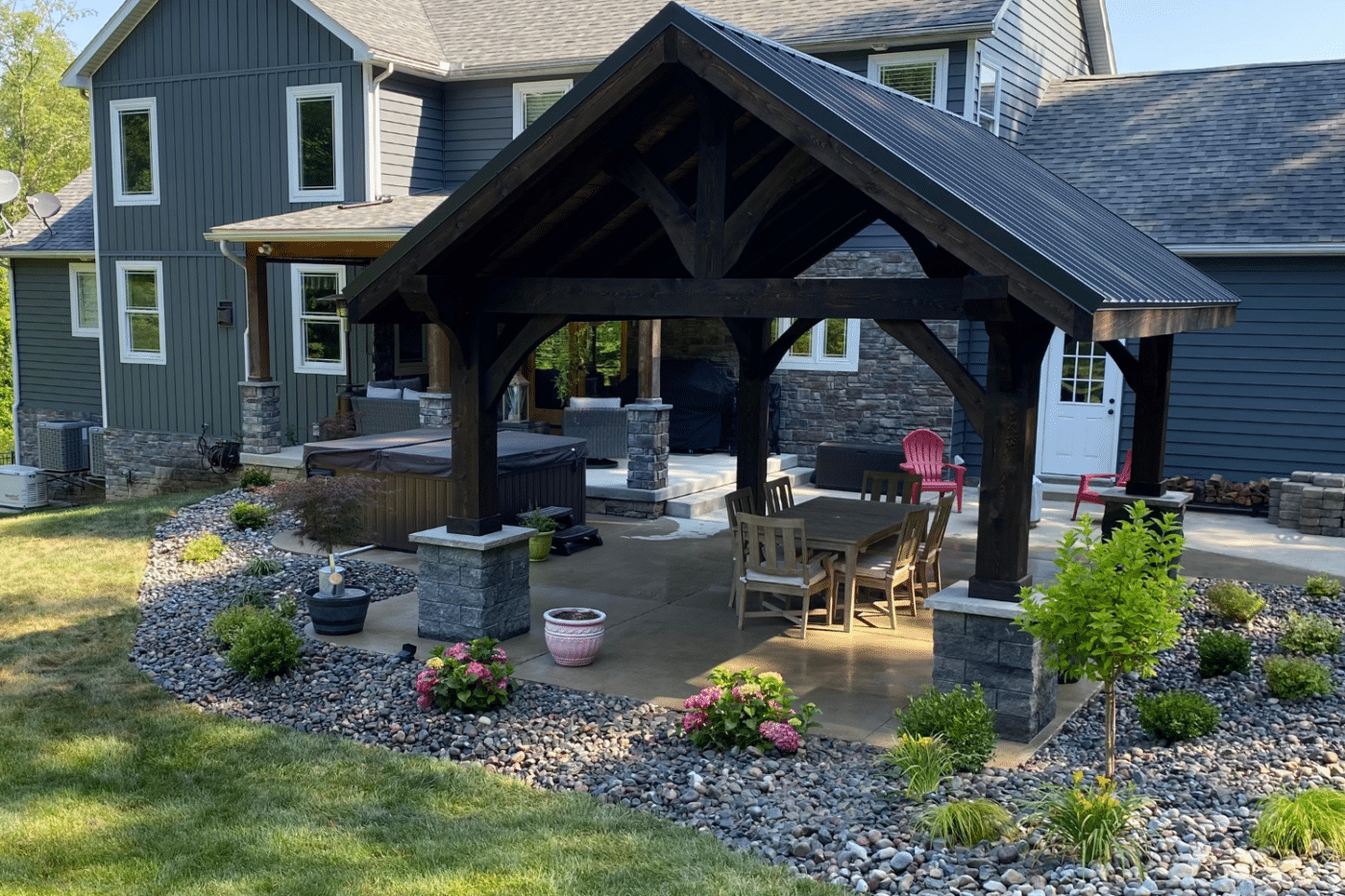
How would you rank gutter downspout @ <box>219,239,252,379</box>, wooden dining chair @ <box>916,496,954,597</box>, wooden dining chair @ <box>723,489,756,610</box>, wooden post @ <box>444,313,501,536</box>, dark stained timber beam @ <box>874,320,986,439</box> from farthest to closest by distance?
gutter downspout @ <box>219,239,252,379</box>, wooden dining chair @ <box>916,496,954,597</box>, wooden dining chair @ <box>723,489,756,610</box>, wooden post @ <box>444,313,501,536</box>, dark stained timber beam @ <box>874,320,986,439</box>

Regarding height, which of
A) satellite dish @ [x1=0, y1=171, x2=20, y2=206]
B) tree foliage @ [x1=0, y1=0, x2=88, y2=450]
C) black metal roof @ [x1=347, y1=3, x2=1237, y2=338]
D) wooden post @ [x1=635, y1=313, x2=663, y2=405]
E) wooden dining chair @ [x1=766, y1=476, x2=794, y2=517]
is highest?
tree foliage @ [x1=0, y1=0, x2=88, y2=450]

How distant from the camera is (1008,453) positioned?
6605 mm

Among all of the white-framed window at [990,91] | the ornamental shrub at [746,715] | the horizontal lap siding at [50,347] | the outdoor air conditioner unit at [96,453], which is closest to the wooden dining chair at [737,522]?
the ornamental shrub at [746,715]

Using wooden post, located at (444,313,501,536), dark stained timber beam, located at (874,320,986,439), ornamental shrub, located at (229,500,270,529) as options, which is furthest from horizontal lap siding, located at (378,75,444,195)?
dark stained timber beam, located at (874,320,986,439)

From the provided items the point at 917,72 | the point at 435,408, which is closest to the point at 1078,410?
the point at 917,72

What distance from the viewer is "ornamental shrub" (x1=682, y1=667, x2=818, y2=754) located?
651 cm

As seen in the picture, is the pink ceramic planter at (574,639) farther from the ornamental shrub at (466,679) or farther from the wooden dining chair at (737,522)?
the wooden dining chair at (737,522)

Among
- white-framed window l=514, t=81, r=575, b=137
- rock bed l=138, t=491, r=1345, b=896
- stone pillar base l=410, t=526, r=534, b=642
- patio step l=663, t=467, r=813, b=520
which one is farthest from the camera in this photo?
white-framed window l=514, t=81, r=575, b=137

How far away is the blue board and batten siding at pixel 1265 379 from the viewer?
14148 mm

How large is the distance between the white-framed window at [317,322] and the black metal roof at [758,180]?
9.53 meters

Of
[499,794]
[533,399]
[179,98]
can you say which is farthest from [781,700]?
[179,98]

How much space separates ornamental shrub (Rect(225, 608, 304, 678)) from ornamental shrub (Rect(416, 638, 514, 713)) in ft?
3.60

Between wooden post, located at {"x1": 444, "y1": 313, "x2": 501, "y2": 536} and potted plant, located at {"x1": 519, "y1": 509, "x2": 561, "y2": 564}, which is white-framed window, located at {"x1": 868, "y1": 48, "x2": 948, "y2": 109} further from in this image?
wooden post, located at {"x1": 444, "y1": 313, "x2": 501, "y2": 536}

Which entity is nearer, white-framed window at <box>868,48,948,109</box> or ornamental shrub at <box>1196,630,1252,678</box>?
ornamental shrub at <box>1196,630,1252,678</box>
